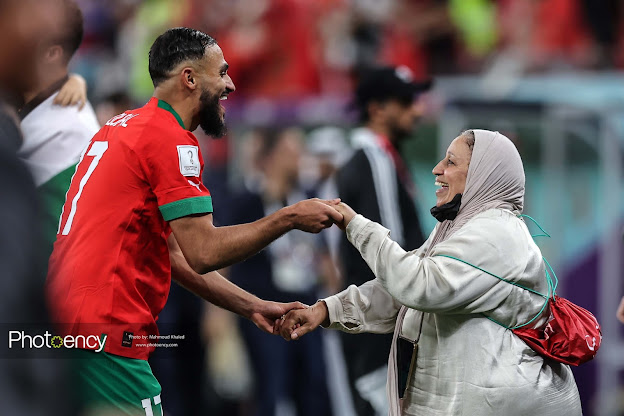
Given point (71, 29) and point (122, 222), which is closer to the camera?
point (122, 222)

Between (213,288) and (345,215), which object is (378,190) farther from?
(345,215)

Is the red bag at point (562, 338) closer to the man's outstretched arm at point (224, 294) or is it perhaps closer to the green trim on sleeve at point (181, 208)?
the man's outstretched arm at point (224, 294)

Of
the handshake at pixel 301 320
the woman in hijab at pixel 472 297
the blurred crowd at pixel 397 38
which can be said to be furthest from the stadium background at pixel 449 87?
the woman in hijab at pixel 472 297

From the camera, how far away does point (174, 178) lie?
373 centimetres

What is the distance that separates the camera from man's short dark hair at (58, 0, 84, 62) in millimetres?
4617

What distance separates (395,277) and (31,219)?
218 cm

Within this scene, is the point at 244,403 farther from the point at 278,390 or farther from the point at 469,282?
the point at 469,282

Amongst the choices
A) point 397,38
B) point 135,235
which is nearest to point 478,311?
point 135,235

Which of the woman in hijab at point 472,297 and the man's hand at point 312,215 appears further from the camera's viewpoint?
the man's hand at point 312,215

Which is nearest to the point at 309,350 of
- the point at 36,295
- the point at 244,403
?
the point at 244,403

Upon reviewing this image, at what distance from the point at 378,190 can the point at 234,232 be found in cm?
232

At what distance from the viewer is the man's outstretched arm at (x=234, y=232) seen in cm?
375

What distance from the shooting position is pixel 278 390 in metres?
8.05

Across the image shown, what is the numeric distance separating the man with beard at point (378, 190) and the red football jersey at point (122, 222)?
225 cm
